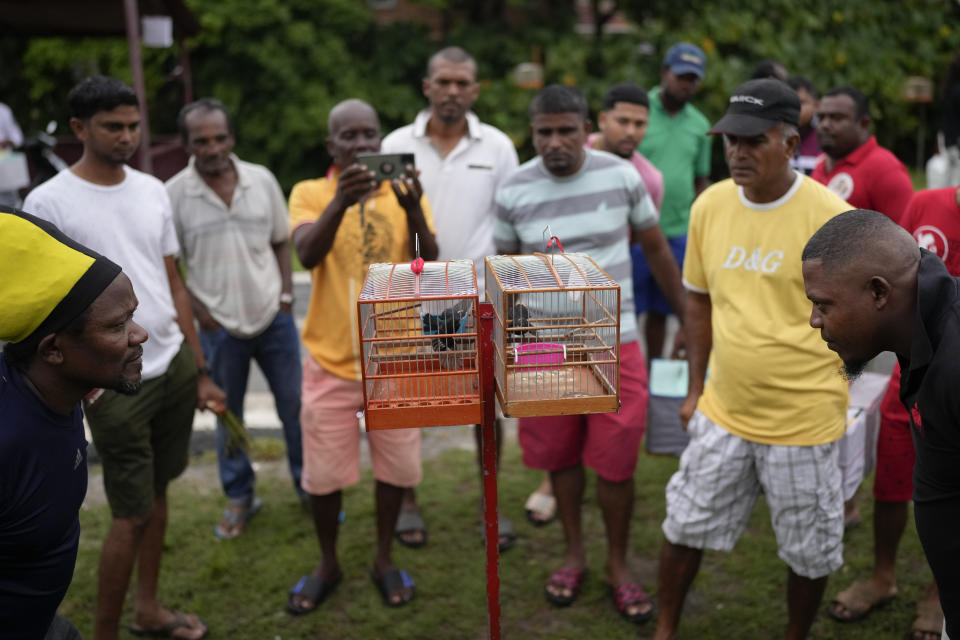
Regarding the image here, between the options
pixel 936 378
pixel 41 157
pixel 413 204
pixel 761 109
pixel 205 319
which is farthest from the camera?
pixel 41 157

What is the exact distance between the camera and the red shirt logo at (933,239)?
3.58m

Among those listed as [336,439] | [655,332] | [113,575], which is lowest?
[113,575]

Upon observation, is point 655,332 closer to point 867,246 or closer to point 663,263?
point 663,263

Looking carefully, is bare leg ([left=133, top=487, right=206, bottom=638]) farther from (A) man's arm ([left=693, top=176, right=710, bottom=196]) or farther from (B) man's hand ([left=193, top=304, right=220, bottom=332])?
(A) man's arm ([left=693, top=176, right=710, bottom=196])

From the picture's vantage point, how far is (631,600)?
411cm

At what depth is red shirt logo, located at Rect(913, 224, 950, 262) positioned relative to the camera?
358cm

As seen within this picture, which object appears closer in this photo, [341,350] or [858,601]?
[858,601]

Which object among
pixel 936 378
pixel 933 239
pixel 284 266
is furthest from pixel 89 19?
pixel 936 378

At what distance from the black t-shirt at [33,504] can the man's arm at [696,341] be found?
2556 mm

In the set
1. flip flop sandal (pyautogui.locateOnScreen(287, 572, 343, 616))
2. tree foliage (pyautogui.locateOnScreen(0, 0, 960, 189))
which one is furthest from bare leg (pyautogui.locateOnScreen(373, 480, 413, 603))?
tree foliage (pyautogui.locateOnScreen(0, 0, 960, 189))

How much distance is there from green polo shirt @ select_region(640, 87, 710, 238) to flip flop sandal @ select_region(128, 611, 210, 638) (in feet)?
13.1

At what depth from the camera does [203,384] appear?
4.26 metres

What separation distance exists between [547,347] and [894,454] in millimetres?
2038

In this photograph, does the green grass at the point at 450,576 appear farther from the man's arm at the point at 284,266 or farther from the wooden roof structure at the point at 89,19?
the wooden roof structure at the point at 89,19
